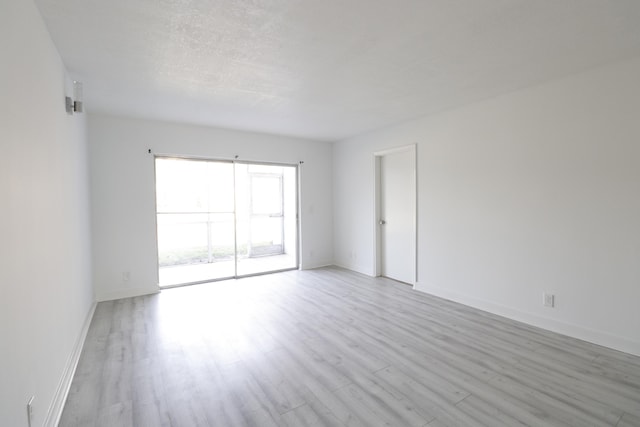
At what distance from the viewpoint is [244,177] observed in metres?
→ 7.32

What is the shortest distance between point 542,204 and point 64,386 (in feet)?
15.0

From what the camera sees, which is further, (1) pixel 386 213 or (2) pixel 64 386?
(1) pixel 386 213

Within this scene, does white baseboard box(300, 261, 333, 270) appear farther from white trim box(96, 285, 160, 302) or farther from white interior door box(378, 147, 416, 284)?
white trim box(96, 285, 160, 302)

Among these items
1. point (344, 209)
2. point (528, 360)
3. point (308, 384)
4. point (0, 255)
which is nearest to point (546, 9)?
point (528, 360)

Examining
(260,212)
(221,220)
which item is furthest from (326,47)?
(260,212)

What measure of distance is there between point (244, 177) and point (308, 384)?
19.0ft

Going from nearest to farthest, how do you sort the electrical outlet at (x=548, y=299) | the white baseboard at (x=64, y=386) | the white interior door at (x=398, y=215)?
1. the white baseboard at (x=64, y=386)
2. the electrical outlet at (x=548, y=299)
3. the white interior door at (x=398, y=215)

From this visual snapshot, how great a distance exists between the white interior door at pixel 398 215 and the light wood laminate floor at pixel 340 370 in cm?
120

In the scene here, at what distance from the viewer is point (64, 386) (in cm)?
216

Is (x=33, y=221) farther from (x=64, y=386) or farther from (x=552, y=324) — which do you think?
(x=552, y=324)

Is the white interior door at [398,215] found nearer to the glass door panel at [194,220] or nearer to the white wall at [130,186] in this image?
the white wall at [130,186]

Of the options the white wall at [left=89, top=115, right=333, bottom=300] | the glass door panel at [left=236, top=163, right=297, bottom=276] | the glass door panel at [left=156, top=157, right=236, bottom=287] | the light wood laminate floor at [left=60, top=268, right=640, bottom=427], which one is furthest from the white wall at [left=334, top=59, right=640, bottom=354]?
the glass door panel at [left=156, top=157, right=236, bottom=287]

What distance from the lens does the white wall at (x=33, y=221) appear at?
132cm

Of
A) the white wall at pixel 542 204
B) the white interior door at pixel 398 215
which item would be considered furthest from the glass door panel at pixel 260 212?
the white wall at pixel 542 204
